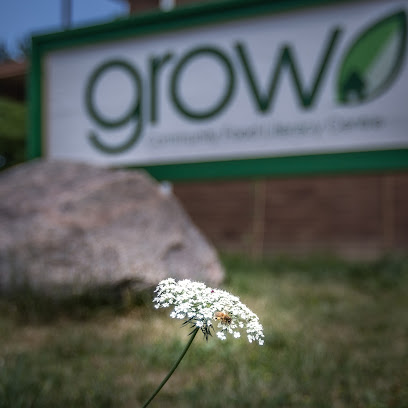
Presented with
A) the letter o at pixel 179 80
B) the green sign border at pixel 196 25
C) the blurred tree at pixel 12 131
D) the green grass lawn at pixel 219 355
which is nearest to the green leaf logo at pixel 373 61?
the green sign border at pixel 196 25

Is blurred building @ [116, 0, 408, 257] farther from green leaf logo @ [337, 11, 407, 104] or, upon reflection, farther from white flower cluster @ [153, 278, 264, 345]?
white flower cluster @ [153, 278, 264, 345]

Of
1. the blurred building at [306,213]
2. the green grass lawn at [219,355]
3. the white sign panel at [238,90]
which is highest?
the white sign panel at [238,90]

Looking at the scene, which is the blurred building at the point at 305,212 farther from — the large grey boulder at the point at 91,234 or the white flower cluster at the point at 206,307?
the white flower cluster at the point at 206,307

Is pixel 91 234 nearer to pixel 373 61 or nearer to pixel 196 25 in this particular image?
pixel 196 25

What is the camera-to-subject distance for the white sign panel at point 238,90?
3.12m

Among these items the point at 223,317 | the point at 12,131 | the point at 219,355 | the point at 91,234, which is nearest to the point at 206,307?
the point at 223,317

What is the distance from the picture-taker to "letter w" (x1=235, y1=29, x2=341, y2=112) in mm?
3199

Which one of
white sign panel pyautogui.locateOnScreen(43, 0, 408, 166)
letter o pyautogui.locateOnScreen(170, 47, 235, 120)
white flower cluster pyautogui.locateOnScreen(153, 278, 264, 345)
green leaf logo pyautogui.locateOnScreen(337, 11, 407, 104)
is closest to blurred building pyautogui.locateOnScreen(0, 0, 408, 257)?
white sign panel pyautogui.locateOnScreen(43, 0, 408, 166)

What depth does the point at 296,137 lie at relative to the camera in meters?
3.26

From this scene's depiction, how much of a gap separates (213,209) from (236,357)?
467 centimetres

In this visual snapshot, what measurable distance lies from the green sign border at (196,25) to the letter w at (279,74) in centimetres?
24

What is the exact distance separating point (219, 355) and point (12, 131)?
889cm

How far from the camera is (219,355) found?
8.79 feet

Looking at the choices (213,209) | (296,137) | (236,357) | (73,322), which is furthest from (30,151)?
(213,209)
